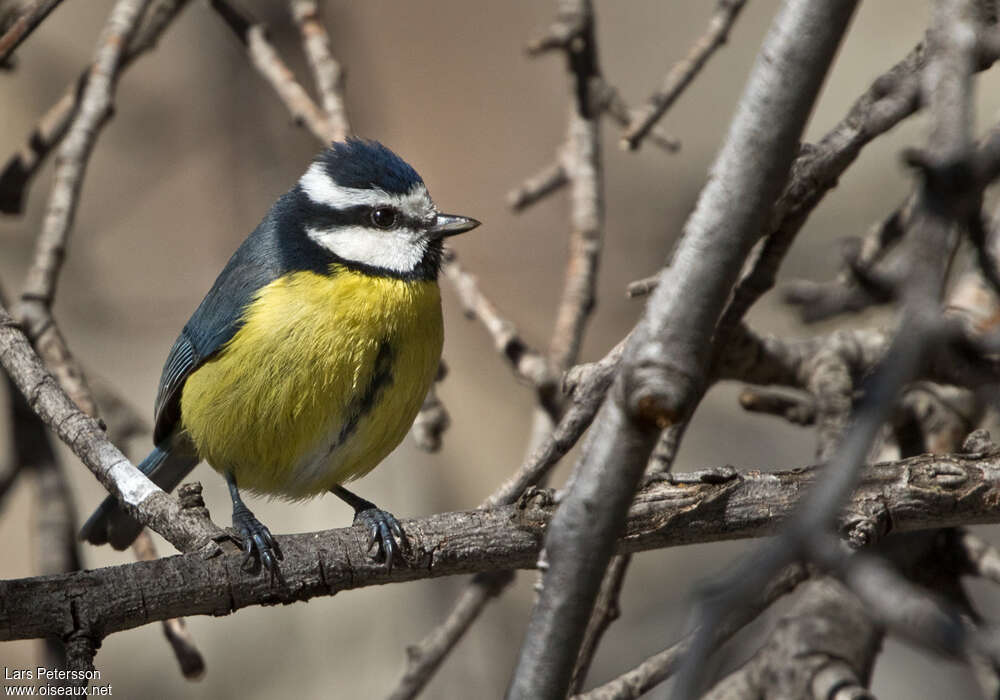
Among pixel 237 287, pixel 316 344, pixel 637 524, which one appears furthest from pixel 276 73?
pixel 637 524

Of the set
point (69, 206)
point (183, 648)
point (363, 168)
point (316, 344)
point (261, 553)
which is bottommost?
point (183, 648)

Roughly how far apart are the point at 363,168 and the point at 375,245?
243mm

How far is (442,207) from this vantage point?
536 centimetres

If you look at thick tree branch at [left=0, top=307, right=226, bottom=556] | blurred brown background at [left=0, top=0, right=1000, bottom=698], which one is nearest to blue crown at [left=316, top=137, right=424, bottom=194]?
thick tree branch at [left=0, top=307, right=226, bottom=556]

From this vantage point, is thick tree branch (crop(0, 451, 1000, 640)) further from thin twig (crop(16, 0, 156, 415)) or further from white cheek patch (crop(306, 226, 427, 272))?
white cheek patch (crop(306, 226, 427, 272))

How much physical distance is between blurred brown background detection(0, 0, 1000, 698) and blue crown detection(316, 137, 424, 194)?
182cm

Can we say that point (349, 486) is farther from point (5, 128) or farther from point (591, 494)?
point (591, 494)

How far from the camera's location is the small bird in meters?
2.91

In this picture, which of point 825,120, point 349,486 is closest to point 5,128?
point 349,486

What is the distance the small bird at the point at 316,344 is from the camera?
2906 mm

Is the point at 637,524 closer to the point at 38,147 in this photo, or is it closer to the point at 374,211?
the point at 374,211

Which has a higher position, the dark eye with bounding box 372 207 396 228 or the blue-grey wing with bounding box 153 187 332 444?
the dark eye with bounding box 372 207 396 228

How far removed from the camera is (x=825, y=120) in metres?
5.16

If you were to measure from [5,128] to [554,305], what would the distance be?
2966mm
